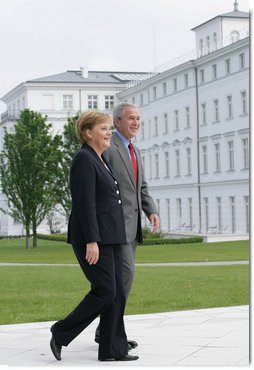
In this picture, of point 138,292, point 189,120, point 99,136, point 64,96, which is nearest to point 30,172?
point 189,120

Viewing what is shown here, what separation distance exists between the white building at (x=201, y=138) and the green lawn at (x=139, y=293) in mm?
20650

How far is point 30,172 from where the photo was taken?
126ft

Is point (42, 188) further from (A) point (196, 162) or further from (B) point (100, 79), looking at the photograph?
(B) point (100, 79)

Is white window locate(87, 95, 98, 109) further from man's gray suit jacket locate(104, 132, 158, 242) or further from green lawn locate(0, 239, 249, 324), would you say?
man's gray suit jacket locate(104, 132, 158, 242)

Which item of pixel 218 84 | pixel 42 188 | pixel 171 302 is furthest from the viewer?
pixel 218 84

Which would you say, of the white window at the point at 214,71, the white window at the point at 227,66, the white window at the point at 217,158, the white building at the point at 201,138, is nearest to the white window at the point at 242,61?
the white building at the point at 201,138

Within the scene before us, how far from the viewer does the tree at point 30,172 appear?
3812 cm

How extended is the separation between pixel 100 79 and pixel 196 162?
16.3 m

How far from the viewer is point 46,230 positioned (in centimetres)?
5778

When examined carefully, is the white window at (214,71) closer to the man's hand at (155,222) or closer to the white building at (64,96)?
the white building at (64,96)

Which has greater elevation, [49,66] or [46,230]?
[49,66]

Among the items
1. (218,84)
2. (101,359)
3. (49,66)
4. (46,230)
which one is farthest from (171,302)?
(46,230)

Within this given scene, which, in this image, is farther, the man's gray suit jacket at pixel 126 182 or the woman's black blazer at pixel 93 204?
the man's gray suit jacket at pixel 126 182

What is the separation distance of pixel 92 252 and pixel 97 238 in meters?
0.10
